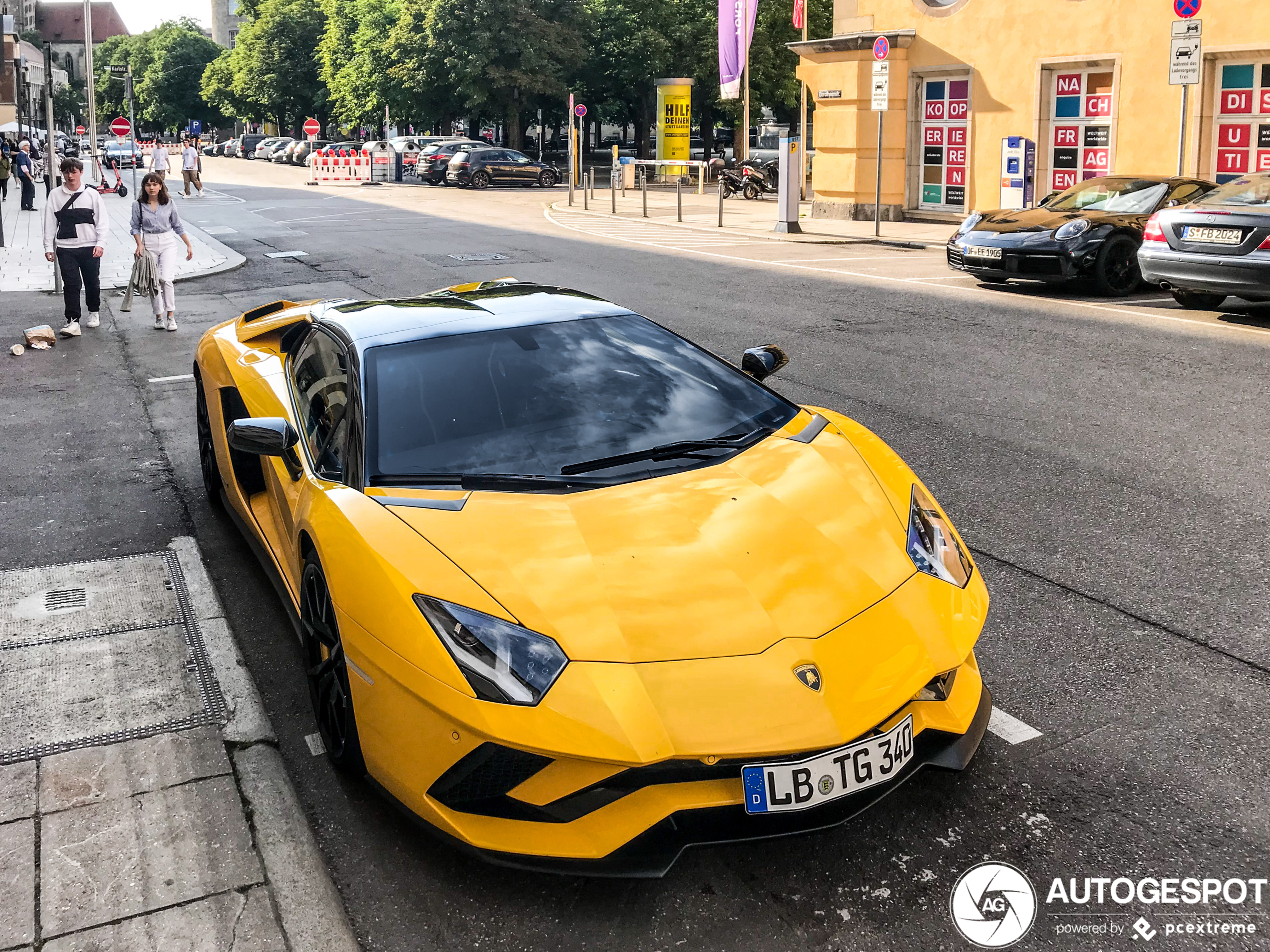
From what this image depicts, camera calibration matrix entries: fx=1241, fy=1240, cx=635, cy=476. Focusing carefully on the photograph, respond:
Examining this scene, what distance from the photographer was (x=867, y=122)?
26.8 metres

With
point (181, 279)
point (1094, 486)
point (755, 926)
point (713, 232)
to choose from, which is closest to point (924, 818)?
point (755, 926)

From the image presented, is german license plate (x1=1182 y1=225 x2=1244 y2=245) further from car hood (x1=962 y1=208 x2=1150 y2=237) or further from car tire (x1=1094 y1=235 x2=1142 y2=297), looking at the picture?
car hood (x1=962 y1=208 x2=1150 y2=237)

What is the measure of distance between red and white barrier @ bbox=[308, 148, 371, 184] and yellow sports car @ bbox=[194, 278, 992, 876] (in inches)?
1823

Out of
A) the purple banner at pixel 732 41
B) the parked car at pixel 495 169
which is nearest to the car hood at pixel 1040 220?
the purple banner at pixel 732 41

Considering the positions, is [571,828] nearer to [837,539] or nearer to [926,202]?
[837,539]

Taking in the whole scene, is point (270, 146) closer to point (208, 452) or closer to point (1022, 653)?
point (208, 452)

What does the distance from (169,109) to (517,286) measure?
147 m

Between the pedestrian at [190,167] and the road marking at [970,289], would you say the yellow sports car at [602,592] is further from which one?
the pedestrian at [190,167]

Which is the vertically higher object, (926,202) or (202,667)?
(926,202)

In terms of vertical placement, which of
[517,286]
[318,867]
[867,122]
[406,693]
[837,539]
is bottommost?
[318,867]

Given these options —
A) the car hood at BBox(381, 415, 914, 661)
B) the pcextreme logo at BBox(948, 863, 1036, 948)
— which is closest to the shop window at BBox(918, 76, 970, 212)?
the car hood at BBox(381, 415, 914, 661)

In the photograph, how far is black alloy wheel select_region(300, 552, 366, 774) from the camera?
3498 mm

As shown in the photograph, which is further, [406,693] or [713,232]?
[713,232]

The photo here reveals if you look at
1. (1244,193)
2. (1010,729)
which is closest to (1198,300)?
(1244,193)
